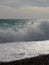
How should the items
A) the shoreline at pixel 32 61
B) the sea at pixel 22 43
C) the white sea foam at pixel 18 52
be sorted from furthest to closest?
the sea at pixel 22 43 → the white sea foam at pixel 18 52 → the shoreline at pixel 32 61

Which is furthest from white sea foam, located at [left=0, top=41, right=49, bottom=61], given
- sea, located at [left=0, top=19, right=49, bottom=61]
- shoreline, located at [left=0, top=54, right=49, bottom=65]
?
shoreline, located at [left=0, top=54, right=49, bottom=65]

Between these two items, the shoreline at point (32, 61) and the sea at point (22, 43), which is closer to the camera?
the shoreline at point (32, 61)

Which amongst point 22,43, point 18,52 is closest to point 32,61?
point 18,52

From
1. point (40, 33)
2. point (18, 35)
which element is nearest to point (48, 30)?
point (40, 33)

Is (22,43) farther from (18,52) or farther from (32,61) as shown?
Answer: (32,61)

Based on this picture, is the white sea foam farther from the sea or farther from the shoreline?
the shoreline

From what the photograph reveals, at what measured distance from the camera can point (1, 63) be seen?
5.43m

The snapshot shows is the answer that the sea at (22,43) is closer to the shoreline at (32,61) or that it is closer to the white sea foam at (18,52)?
the white sea foam at (18,52)

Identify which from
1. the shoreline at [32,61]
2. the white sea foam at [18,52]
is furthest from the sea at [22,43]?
the shoreline at [32,61]

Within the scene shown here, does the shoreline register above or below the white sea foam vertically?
above

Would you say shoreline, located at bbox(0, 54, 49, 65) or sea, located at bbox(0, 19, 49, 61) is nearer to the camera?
shoreline, located at bbox(0, 54, 49, 65)

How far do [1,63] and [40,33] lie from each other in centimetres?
1358

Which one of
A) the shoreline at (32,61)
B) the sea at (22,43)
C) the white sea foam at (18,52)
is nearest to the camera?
the shoreline at (32,61)

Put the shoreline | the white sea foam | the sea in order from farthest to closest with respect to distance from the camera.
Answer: the sea, the white sea foam, the shoreline
